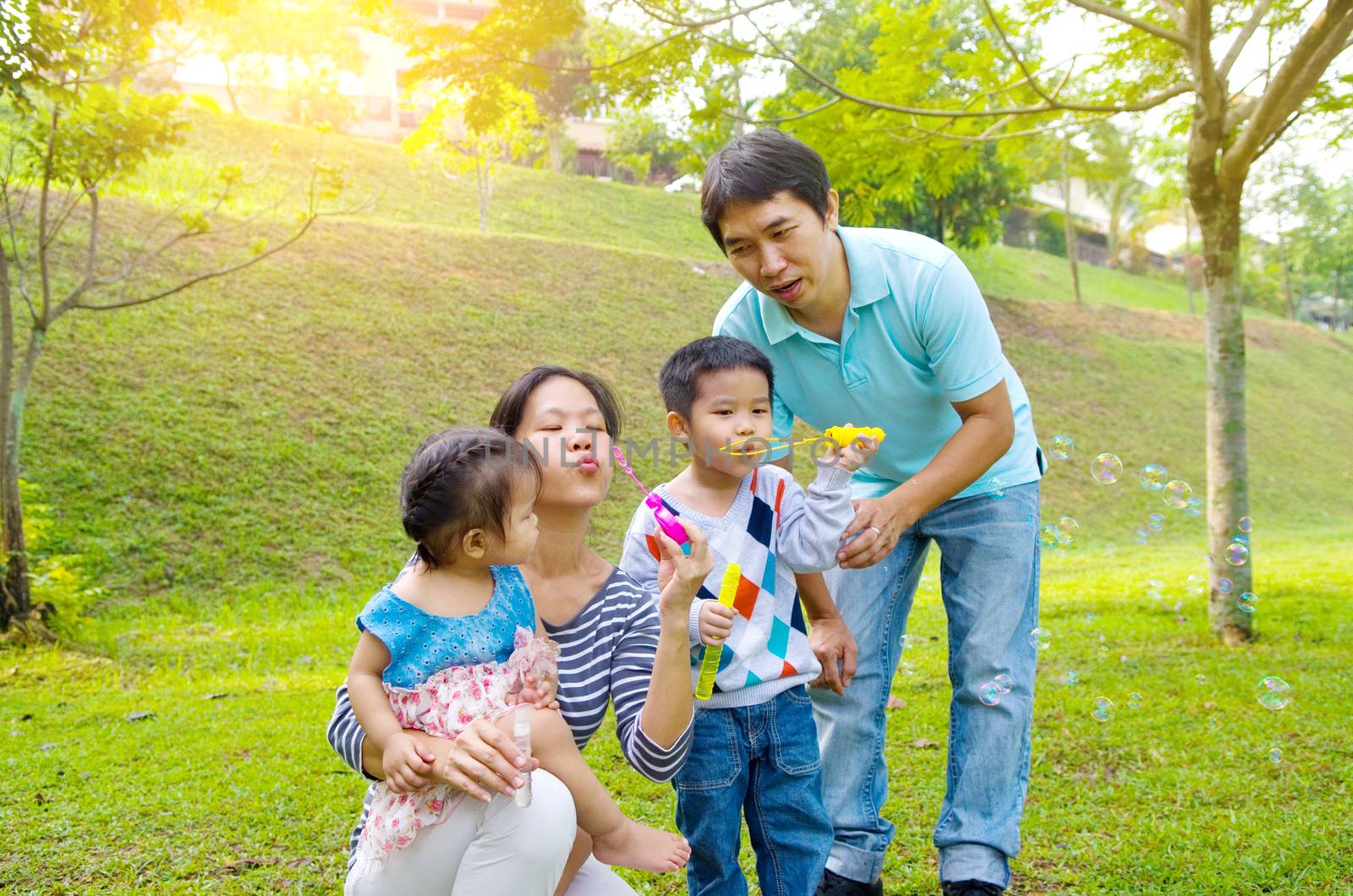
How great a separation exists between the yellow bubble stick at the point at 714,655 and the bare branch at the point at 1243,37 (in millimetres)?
4937

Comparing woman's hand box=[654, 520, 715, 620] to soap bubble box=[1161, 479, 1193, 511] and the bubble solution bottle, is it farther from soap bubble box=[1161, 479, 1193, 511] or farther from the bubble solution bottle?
soap bubble box=[1161, 479, 1193, 511]

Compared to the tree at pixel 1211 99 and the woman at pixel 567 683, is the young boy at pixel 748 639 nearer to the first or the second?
the woman at pixel 567 683

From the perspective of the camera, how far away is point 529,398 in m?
2.15

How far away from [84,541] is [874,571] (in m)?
6.36

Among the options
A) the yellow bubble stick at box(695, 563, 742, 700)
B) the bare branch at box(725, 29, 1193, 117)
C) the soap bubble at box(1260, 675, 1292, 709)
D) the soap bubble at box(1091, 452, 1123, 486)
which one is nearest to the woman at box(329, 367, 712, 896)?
the yellow bubble stick at box(695, 563, 742, 700)

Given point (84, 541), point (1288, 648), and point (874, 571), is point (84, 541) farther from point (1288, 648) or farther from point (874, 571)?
point (1288, 648)

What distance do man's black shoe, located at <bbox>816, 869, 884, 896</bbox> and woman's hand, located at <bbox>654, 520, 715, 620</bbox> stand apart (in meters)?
1.15

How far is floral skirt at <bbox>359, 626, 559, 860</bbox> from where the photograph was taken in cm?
176

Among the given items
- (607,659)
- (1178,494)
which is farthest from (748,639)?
(1178,494)

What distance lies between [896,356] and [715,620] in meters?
0.93

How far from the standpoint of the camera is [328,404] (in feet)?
32.4

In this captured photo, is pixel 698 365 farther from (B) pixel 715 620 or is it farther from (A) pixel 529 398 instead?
(B) pixel 715 620

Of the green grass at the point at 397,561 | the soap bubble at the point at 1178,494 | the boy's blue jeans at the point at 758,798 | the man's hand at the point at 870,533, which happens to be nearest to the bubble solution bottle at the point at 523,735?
the boy's blue jeans at the point at 758,798

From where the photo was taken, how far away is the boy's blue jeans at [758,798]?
2.21 meters
